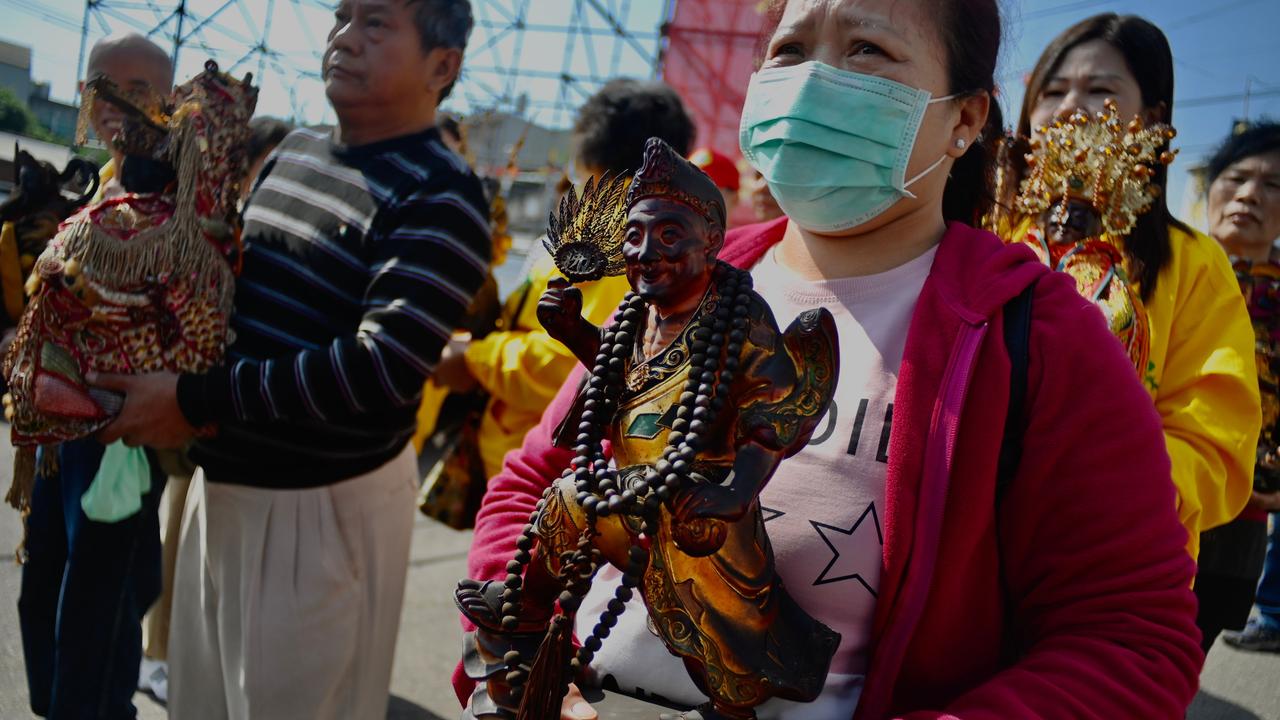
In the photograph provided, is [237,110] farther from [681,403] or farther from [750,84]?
[681,403]

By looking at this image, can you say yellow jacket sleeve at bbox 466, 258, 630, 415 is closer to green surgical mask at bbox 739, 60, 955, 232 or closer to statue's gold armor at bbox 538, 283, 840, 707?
green surgical mask at bbox 739, 60, 955, 232

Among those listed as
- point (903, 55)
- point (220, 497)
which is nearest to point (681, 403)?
point (903, 55)

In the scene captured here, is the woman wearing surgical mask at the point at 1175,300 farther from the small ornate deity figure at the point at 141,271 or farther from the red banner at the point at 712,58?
the red banner at the point at 712,58

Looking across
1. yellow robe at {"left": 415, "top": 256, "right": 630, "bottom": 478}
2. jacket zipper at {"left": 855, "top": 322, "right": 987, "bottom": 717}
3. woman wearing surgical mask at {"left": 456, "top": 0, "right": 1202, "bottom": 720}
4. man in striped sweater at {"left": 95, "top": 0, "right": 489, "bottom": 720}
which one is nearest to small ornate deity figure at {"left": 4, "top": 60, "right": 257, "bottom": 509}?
man in striped sweater at {"left": 95, "top": 0, "right": 489, "bottom": 720}

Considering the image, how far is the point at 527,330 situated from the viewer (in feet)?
10.2

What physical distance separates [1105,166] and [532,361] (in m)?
1.70

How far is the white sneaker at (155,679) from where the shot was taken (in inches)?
139

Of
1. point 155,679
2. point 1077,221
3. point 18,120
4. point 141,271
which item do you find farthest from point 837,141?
point 155,679

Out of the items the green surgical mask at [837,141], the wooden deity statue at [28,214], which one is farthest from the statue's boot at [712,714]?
the wooden deity statue at [28,214]

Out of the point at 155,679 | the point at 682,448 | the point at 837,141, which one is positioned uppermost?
the point at 837,141

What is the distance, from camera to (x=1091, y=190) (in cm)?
212

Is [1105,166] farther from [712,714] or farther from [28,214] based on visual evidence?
[28,214]

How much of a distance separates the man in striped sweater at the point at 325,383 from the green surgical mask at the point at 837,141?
108cm

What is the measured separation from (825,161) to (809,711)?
2.58ft
